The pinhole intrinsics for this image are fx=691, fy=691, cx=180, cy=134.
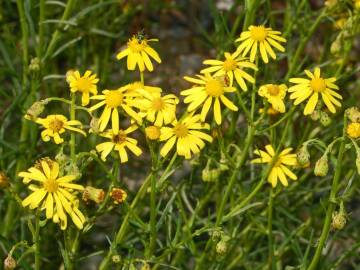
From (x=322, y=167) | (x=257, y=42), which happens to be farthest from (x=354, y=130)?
(x=257, y=42)

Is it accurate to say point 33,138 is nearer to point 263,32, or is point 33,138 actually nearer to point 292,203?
point 263,32

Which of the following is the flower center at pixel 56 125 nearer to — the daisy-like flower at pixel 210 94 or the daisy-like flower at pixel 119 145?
the daisy-like flower at pixel 119 145

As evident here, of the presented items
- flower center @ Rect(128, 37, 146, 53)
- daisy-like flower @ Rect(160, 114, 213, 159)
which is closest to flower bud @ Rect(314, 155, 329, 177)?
daisy-like flower @ Rect(160, 114, 213, 159)

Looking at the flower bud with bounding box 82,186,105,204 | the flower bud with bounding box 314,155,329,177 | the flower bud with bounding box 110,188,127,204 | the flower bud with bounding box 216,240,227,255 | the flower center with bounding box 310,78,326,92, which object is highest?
the flower center with bounding box 310,78,326,92

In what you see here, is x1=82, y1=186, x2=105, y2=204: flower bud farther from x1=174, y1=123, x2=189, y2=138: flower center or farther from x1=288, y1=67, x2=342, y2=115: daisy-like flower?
x1=288, y1=67, x2=342, y2=115: daisy-like flower

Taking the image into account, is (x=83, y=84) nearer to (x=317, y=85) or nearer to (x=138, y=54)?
(x=138, y=54)

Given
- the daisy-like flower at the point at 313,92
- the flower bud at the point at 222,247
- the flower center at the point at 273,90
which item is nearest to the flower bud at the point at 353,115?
the daisy-like flower at the point at 313,92
